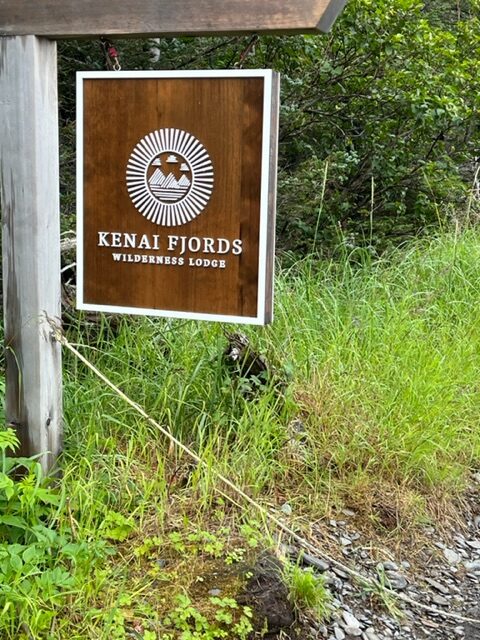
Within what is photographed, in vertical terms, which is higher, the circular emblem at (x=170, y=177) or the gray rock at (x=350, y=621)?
the circular emblem at (x=170, y=177)

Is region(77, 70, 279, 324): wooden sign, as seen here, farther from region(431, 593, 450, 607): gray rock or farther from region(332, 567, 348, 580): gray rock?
region(431, 593, 450, 607): gray rock

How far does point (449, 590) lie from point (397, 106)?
456 cm

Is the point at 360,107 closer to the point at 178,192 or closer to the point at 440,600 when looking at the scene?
the point at 178,192

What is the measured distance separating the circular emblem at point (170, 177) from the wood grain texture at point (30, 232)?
0.34m

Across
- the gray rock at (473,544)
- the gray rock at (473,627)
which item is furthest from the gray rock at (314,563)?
the gray rock at (473,544)

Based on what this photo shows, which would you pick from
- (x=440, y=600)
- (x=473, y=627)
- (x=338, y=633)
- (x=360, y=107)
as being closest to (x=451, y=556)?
(x=440, y=600)

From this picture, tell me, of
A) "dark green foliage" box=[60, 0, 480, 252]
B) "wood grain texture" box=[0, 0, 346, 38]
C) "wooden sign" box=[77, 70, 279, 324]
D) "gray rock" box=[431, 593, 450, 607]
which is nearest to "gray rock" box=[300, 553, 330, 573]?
"gray rock" box=[431, 593, 450, 607]

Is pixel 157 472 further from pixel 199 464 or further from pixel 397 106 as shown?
pixel 397 106

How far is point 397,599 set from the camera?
2.81 metres

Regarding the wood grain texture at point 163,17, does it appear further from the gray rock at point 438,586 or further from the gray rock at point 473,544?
the gray rock at point 473,544

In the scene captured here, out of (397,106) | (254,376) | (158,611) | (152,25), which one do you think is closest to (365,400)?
(254,376)

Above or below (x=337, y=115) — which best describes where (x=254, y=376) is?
below

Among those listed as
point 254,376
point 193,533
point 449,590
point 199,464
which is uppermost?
point 254,376

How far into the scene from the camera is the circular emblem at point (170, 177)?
2629 millimetres
